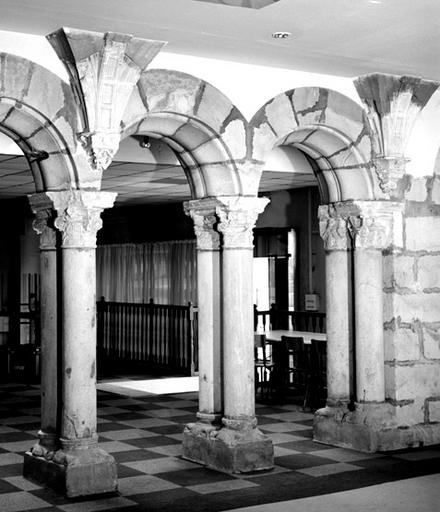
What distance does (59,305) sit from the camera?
5980 mm

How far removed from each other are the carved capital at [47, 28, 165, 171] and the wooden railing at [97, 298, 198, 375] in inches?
275

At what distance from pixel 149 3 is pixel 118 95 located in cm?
90

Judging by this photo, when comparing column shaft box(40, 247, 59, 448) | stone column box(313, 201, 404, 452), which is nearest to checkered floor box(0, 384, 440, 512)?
stone column box(313, 201, 404, 452)

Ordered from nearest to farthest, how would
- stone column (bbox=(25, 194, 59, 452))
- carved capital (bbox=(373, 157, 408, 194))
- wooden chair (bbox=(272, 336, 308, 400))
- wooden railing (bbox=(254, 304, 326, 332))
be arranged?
stone column (bbox=(25, 194, 59, 452)) → carved capital (bbox=(373, 157, 408, 194)) → wooden chair (bbox=(272, 336, 308, 400)) → wooden railing (bbox=(254, 304, 326, 332))

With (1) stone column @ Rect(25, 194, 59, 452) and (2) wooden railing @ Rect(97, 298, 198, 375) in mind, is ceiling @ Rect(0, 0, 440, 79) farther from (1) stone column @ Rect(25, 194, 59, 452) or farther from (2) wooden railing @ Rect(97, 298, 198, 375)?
(2) wooden railing @ Rect(97, 298, 198, 375)

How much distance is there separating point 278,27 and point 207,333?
2394 millimetres

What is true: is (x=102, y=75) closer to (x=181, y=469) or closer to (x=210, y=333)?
(x=210, y=333)

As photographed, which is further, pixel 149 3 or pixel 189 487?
pixel 189 487

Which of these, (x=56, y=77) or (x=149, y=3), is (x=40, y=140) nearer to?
(x=56, y=77)

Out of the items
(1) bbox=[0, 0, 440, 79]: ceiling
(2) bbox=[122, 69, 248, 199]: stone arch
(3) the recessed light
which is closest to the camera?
(1) bbox=[0, 0, 440, 79]: ceiling

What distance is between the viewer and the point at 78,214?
5824 millimetres

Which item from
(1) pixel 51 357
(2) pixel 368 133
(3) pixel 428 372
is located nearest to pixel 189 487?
(1) pixel 51 357

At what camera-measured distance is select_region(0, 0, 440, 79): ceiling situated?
511 centimetres

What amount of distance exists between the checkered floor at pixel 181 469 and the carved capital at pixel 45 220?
5.48 feet
